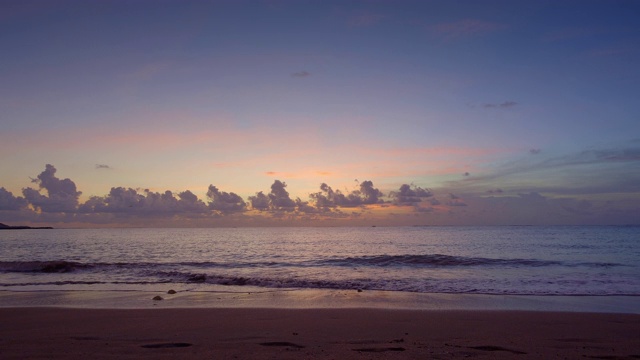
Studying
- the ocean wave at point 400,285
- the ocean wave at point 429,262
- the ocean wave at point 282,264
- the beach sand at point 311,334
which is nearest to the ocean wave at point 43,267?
the ocean wave at point 282,264

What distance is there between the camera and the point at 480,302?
1570cm

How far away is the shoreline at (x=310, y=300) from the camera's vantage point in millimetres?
14547

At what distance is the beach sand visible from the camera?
8.38 metres

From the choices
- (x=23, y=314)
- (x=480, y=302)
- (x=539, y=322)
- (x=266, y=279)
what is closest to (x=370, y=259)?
(x=266, y=279)

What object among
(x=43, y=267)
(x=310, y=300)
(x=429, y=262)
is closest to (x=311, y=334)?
(x=310, y=300)

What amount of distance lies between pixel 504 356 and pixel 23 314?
1421 centimetres

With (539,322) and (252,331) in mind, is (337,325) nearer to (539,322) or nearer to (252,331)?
(252,331)

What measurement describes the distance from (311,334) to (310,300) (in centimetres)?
627

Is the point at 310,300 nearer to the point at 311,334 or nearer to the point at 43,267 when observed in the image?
the point at 311,334

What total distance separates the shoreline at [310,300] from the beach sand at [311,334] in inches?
41.7

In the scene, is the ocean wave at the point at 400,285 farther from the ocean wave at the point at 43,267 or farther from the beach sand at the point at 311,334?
the ocean wave at the point at 43,267

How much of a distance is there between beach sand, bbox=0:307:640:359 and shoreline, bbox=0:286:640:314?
1.06m

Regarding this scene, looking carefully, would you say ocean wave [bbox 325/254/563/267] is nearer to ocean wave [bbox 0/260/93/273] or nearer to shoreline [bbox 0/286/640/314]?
shoreline [bbox 0/286/640/314]

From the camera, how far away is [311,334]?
33.4ft
